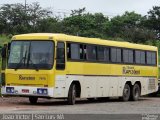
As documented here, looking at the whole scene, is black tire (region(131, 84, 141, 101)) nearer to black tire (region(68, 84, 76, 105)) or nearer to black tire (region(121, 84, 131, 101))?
black tire (region(121, 84, 131, 101))

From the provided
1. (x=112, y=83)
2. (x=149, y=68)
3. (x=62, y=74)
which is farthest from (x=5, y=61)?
(x=149, y=68)

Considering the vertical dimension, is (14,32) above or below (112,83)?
above

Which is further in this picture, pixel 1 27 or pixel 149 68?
pixel 1 27

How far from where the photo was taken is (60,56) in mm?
23406

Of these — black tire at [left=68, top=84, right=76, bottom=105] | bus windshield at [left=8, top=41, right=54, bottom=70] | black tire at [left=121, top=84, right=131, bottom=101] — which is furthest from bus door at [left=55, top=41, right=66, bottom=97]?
black tire at [left=121, top=84, right=131, bottom=101]

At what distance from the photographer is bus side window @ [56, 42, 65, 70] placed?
2330cm

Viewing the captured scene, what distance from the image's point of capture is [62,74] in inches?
926

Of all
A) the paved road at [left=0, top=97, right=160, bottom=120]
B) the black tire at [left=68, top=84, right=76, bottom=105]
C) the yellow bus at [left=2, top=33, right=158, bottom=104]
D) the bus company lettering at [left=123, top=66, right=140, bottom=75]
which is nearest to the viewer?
the paved road at [left=0, top=97, right=160, bottom=120]

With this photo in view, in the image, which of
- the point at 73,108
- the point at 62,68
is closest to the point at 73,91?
the point at 62,68

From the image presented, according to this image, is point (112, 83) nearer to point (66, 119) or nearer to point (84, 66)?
point (84, 66)

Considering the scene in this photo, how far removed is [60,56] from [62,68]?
0.52 m

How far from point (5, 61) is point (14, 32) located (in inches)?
1267

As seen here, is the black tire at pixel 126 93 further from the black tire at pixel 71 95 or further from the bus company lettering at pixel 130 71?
the black tire at pixel 71 95

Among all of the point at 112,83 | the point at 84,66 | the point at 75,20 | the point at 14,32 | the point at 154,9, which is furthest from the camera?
the point at 154,9
